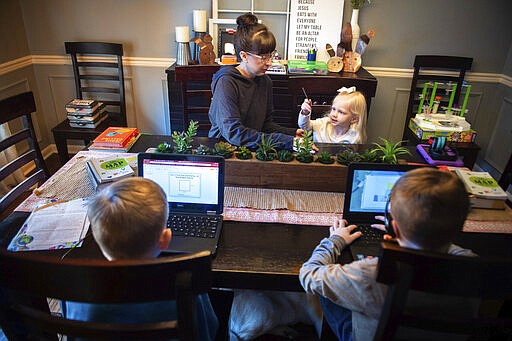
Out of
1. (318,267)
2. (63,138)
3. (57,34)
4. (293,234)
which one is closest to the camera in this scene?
(318,267)

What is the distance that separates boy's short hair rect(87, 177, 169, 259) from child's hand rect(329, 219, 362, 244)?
2.09 feet

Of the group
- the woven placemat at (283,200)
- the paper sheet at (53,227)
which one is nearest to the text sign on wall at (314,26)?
the woven placemat at (283,200)

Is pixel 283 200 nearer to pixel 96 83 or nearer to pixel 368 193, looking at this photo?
pixel 368 193

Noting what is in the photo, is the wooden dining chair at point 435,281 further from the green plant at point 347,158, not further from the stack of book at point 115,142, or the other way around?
the stack of book at point 115,142

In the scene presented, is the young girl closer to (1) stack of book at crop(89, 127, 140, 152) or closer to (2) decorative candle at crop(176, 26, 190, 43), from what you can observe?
(1) stack of book at crop(89, 127, 140, 152)

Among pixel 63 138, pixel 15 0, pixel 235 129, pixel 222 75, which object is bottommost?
pixel 63 138

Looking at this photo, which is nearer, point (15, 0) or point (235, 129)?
point (235, 129)

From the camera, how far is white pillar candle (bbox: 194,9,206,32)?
2962mm

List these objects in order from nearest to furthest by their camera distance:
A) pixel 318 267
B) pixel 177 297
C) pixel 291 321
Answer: pixel 177 297
pixel 318 267
pixel 291 321

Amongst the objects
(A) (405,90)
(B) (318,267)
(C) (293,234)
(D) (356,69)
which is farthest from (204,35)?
(B) (318,267)

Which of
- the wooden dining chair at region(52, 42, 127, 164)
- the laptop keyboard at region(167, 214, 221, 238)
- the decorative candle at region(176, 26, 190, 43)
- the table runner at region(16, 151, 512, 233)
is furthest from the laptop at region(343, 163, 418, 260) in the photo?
the wooden dining chair at region(52, 42, 127, 164)

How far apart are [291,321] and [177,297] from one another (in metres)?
0.97

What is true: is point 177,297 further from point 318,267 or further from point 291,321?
point 291,321

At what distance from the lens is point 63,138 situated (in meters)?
2.95
